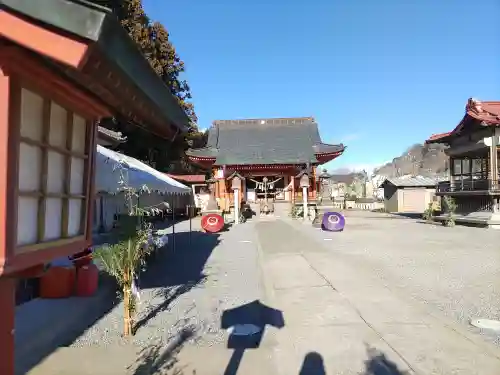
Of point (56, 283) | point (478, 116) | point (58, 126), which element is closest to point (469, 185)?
point (478, 116)

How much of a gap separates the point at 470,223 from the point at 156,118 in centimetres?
2015

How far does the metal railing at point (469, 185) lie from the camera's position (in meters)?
18.1

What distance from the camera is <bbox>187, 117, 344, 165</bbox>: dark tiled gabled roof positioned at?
2608cm

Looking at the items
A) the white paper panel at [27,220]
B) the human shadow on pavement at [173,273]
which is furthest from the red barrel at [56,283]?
the white paper panel at [27,220]

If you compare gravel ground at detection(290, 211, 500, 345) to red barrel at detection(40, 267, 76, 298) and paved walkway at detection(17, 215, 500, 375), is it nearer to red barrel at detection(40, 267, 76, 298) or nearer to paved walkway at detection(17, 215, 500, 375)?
paved walkway at detection(17, 215, 500, 375)

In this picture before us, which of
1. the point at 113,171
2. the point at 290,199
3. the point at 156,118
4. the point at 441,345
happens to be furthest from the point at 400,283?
the point at 290,199

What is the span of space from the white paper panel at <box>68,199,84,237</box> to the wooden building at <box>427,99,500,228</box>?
18746 mm

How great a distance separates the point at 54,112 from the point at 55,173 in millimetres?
311

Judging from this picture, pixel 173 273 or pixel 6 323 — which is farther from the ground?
pixel 6 323

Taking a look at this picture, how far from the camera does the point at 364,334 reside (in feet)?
15.0

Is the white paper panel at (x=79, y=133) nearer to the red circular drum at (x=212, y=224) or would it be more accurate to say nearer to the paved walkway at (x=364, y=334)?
the paved walkway at (x=364, y=334)

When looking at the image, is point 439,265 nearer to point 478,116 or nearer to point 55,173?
point 55,173

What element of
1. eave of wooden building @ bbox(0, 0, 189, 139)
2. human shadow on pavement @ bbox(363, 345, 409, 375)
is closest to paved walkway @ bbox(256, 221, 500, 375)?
human shadow on pavement @ bbox(363, 345, 409, 375)

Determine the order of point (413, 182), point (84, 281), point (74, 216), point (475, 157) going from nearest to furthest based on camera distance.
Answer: point (74, 216)
point (84, 281)
point (475, 157)
point (413, 182)
